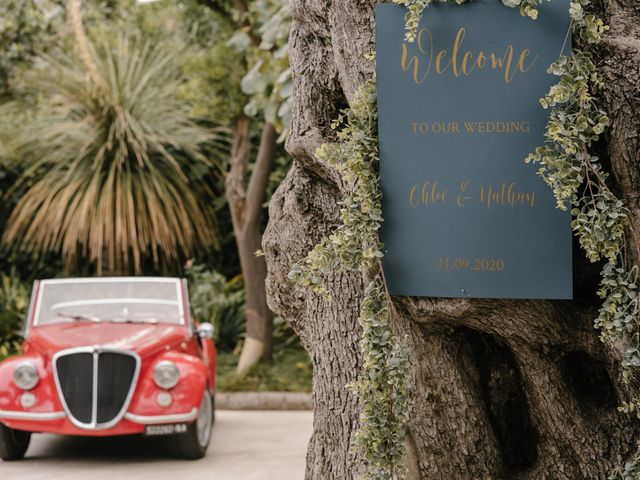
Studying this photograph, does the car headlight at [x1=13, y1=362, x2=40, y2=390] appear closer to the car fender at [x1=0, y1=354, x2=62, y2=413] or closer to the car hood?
the car fender at [x1=0, y1=354, x2=62, y2=413]

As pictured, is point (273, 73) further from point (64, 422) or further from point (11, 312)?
point (11, 312)

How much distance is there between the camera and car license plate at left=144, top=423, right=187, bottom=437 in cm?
734

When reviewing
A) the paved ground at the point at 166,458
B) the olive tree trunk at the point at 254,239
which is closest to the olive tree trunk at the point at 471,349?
the paved ground at the point at 166,458

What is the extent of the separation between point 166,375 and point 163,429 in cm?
42

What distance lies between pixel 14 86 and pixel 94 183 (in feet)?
10.0

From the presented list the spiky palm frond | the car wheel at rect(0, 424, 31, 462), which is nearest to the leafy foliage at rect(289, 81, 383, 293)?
the car wheel at rect(0, 424, 31, 462)

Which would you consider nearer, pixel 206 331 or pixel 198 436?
pixel 198 436

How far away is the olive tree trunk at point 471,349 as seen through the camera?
11.5 feet

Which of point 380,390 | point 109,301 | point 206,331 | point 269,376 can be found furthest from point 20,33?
point 380,390

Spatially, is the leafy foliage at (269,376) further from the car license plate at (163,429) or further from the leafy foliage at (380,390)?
the leafy foliage at (380,390)

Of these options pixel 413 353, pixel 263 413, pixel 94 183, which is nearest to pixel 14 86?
pixel 94 183

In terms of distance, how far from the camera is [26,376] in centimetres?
735

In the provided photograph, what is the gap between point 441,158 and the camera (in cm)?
348

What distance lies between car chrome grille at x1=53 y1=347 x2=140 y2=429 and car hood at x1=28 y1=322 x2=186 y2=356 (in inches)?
4.3
